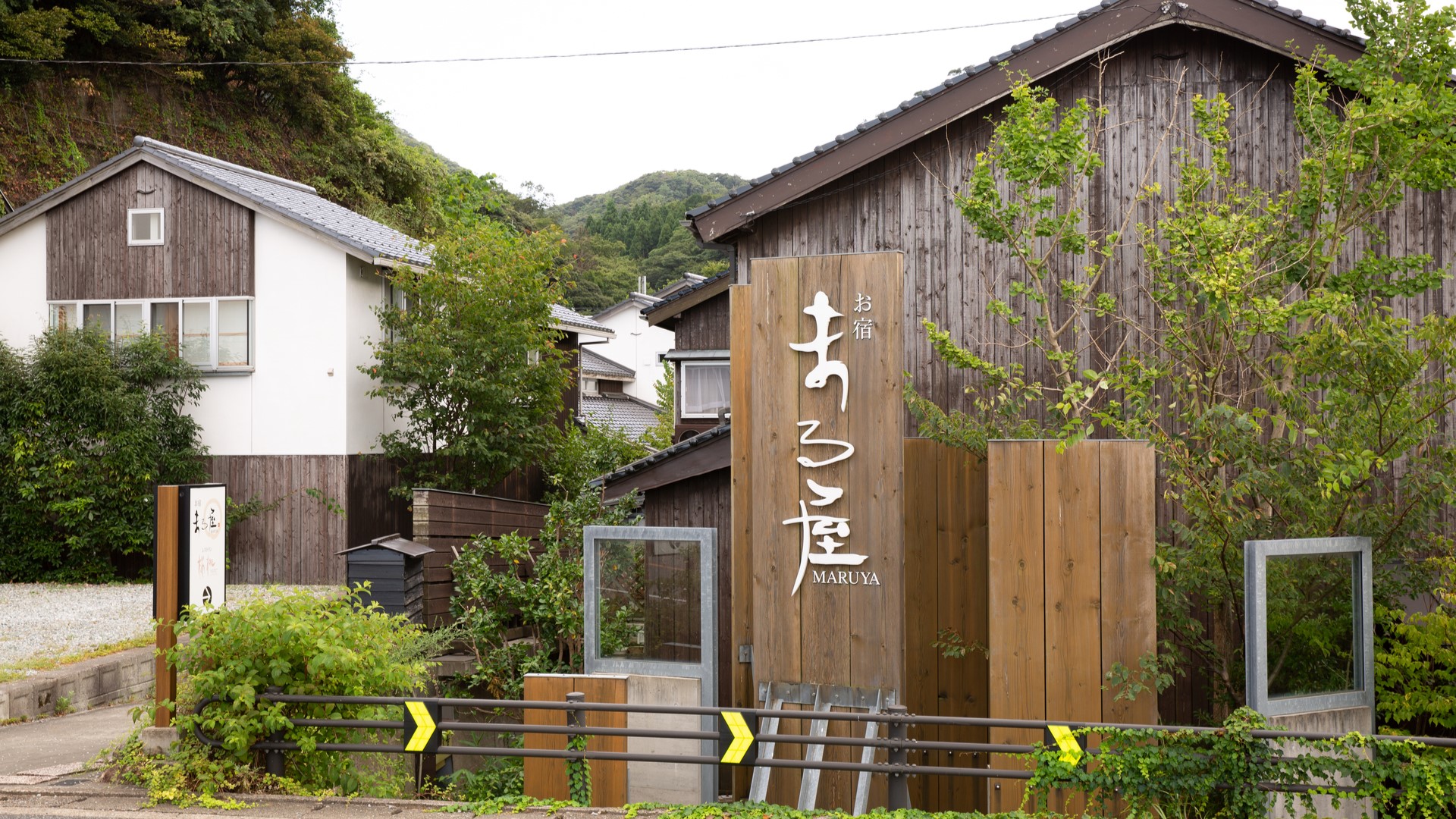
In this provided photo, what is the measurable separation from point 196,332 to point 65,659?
818 cm

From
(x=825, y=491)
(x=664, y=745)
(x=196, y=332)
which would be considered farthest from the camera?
(x=196, y=332)

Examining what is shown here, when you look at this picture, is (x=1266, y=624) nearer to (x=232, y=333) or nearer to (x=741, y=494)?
(x=741, y=494)

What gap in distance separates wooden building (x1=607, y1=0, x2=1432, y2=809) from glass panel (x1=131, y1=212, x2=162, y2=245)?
439 inches

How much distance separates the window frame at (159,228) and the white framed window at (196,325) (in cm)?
96

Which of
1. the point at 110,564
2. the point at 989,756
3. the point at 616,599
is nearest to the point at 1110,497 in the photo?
the point at 989,756

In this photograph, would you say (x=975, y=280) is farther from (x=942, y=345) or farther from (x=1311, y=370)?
(x=1311, y=370)

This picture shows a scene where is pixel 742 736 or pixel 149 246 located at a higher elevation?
pixel 149 246

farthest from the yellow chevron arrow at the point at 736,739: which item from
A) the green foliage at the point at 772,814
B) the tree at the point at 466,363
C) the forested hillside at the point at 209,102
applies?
the forested hillside at the point at 209,102

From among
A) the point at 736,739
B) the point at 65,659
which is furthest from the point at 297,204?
the point at 736,739

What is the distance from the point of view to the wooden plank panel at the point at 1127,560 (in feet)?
22.1

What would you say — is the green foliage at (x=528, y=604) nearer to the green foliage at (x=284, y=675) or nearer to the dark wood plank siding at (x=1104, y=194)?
the green foliage at (x=284, y=675)

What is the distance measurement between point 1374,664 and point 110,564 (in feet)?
57.7

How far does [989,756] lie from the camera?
7.04 meters

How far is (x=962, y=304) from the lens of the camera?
10.1 metres
